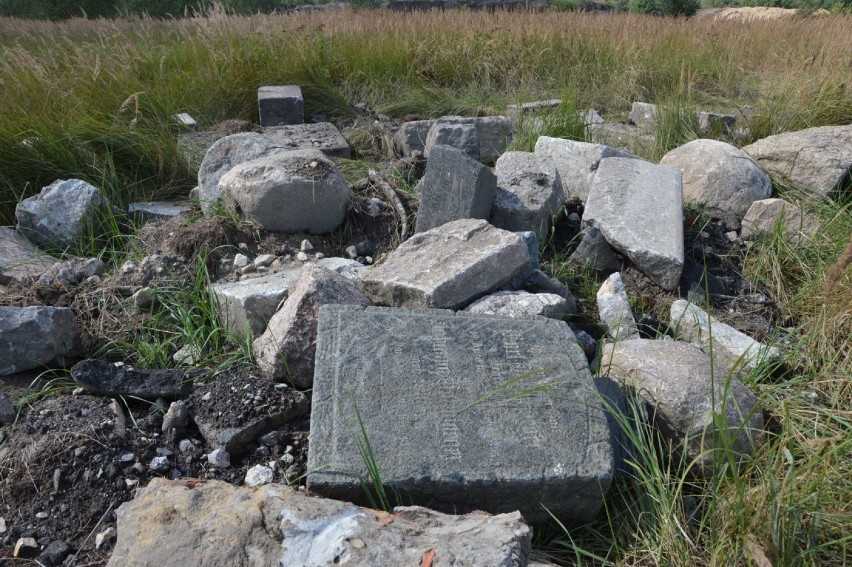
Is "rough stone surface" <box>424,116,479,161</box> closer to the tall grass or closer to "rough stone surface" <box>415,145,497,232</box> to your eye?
"rough stone surface" <box>415,145,497,232</box>

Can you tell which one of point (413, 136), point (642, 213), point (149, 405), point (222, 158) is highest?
point (222, 158)

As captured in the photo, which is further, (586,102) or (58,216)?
(586,102)

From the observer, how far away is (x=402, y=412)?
2197 mm

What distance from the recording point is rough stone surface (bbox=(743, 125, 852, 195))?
4586 mm

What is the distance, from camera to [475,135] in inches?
211

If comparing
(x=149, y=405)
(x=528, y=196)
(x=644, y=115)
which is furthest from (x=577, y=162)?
(x=149, y=405)

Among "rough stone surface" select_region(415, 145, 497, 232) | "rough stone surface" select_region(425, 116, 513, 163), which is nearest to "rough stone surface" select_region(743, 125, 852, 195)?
"rough stone surface" select_region(425, 116, 513, 163)

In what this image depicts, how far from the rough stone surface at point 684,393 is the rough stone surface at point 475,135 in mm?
2906

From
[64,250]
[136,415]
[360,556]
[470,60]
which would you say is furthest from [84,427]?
[470,60]

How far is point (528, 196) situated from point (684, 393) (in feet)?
6.17

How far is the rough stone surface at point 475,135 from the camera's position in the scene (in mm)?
5328

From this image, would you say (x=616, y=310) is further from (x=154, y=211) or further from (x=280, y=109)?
(x=280, y=109)

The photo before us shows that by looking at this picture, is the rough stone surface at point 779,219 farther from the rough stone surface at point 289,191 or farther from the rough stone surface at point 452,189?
the rough stone surface at point 289,191

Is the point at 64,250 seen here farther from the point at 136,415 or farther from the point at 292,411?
the point at 292,411
